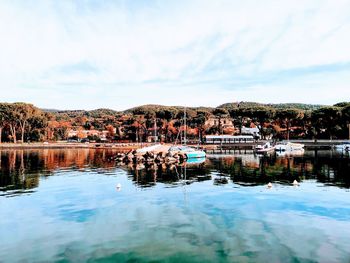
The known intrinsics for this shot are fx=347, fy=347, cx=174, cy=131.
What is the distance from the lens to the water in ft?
54.7

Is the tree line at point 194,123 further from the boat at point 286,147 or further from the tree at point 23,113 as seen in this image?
the boat at point 286,147

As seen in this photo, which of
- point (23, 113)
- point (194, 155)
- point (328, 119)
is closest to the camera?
point (194, 155)

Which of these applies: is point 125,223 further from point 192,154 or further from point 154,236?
point 192,154

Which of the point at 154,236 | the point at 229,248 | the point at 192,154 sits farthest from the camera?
the point at 192,154

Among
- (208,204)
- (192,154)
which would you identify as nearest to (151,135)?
(192,154)

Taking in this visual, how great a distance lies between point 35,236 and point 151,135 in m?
128

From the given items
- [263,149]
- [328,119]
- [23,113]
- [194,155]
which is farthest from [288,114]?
[23,113]

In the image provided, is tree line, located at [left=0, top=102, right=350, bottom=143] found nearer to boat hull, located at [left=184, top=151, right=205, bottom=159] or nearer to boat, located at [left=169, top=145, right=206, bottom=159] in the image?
boat, located at [left=169, top=145, right=206, bottom=159]

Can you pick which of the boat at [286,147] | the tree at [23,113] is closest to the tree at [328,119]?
the boat at [286,147]

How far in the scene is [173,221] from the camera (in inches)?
881

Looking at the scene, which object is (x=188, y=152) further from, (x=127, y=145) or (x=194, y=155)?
(x=127, y=145)

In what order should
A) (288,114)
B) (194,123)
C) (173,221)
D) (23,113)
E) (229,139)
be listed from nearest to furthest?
(173,221), (23,113), (229,139), (288,114), (194,123)

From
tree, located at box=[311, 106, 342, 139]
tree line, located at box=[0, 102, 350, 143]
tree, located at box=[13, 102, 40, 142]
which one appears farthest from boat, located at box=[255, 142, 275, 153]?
tree, located at box=[13, 102, 40, 142]

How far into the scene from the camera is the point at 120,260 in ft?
51.9
